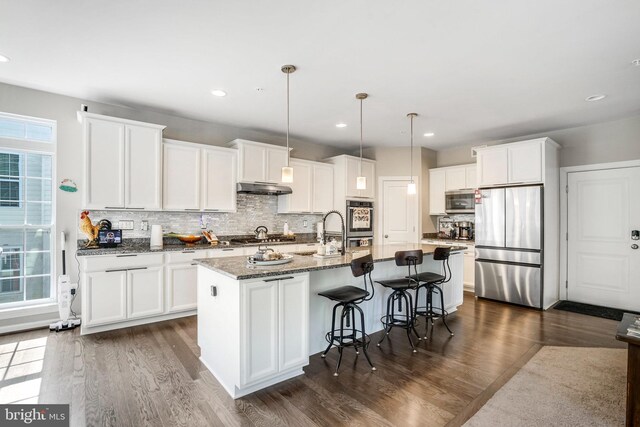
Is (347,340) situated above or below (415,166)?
below

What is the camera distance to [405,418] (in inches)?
79.4

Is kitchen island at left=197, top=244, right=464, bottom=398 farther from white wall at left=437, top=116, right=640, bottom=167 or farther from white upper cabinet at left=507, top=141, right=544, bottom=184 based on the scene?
white wall at left=437, top=116, right=640, bottom=167

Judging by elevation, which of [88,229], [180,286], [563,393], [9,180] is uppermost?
[9,180]

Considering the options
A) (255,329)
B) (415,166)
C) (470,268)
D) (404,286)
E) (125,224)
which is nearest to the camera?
(255,329)

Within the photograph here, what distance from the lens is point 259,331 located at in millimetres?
2271

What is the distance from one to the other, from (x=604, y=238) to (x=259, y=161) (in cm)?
532

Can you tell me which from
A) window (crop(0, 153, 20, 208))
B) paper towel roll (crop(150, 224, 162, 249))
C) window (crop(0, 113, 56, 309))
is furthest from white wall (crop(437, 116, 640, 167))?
window (crop(0, 153, 20, 208))

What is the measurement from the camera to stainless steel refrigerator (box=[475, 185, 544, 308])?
4.51m

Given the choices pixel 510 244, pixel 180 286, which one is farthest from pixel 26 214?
pixel 510 244

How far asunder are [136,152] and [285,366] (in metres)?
3.18

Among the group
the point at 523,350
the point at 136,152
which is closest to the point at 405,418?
the point at 523,350

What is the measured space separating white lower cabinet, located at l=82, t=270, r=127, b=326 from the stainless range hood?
74.9 inches

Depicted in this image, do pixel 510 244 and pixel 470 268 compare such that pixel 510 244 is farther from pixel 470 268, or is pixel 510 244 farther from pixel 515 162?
pixel 515 162

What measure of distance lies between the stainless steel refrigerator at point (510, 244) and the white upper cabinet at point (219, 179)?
13.1 ft
